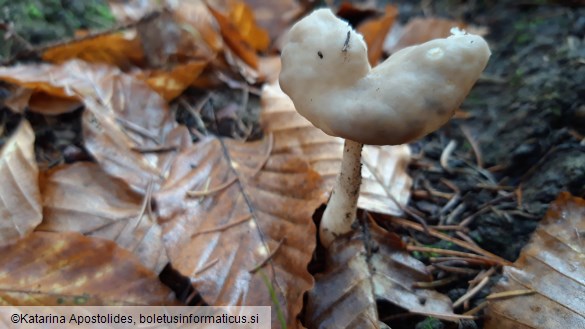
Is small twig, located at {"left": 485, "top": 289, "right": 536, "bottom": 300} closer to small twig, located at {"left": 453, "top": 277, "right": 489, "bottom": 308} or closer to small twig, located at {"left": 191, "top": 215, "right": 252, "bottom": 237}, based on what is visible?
small twig, located at {"left": 453, "top": 277, "right": 489, "bottom": 308}

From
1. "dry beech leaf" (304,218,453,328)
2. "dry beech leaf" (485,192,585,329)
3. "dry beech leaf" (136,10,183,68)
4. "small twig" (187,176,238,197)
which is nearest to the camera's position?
"dry beech leaf" (485,192,585,329)

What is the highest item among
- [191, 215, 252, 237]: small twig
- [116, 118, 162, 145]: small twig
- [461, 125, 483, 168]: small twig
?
[116, 118, 162, 145]: small twig

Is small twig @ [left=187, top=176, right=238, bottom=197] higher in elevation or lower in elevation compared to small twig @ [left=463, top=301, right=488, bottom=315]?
higher

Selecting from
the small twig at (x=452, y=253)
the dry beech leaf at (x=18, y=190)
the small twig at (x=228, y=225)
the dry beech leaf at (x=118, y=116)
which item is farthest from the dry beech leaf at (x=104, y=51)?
the small twig at (x=452, y=253)

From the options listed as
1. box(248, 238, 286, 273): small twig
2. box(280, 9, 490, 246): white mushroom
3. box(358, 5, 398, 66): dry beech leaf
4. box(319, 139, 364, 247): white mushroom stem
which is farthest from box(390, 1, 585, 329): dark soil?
box(280, 9, 490, 246): white mushroom

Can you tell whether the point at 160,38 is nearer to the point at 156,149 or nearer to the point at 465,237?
the point at 156,149
